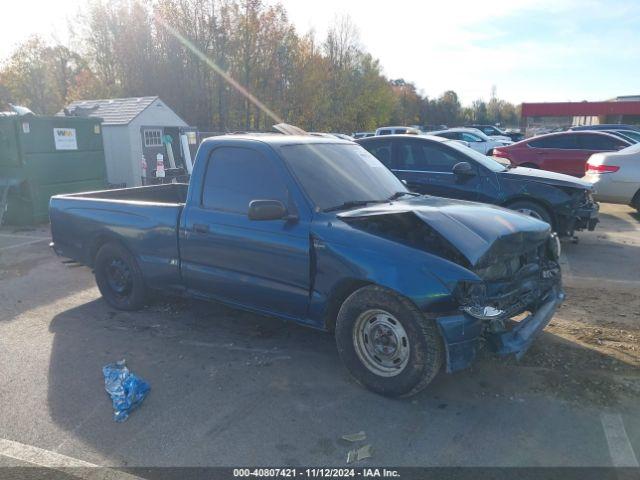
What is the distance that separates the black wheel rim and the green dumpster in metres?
6.08

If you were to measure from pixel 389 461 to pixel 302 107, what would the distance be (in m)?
33.2

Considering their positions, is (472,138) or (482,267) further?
(472,138)

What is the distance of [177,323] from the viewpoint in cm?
512

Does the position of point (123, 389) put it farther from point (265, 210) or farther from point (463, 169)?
point (463, 169)

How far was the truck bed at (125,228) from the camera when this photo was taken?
4.84m

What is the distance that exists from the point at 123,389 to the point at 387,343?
1.95m

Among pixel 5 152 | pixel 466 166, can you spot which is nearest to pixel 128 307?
pixel 466 166

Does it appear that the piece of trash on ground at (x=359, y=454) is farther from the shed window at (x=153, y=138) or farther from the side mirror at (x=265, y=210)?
the shed window at (x=153, y=138)

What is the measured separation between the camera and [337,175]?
4.38 m

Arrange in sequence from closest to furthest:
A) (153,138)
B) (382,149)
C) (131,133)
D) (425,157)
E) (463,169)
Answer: (463,169) < (425,157) < (382,149) < (131,133) < (153,138)

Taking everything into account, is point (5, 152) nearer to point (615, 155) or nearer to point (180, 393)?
point (180, 393)

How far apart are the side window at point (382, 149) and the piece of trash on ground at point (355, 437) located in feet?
18.9

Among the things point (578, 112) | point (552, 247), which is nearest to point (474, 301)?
point (552, 247)

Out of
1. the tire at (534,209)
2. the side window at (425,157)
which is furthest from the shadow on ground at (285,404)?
the side window at (425,157)
